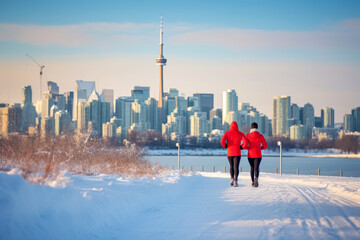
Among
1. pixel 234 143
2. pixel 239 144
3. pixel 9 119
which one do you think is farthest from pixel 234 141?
pixel 9 119

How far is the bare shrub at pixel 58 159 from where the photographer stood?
9125mm

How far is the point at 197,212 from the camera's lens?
27.3 ft

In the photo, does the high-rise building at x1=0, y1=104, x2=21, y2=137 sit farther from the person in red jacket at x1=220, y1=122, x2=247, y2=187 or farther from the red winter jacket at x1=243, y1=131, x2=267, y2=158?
the red winter jacket at x1=243, y1=131, x2=267, y2=158

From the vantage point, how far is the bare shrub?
9.12 metres

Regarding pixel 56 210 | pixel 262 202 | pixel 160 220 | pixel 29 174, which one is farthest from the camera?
pixel 262 202

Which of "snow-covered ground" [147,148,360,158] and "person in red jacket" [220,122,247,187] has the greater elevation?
"person in red jacket" [220,122,247,187]

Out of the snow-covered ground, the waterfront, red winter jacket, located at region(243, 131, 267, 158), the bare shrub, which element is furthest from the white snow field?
the snow-covered ground

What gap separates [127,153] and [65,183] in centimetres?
2873

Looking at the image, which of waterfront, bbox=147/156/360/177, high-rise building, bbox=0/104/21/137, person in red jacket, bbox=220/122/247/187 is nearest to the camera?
person in red jacket, bbox=220/122/247/187

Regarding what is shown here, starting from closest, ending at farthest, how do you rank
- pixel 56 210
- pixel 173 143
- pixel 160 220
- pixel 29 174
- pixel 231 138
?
1. pixel 56 210
2. pixel 160 220
3. pixel 29 174
4. pixel 231 138
5. pixel 173 143

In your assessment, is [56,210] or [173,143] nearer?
[56,210]

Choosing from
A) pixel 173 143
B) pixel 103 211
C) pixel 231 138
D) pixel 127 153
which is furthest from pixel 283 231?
pixel 173 143

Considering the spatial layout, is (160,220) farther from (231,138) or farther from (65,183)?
(231,138)

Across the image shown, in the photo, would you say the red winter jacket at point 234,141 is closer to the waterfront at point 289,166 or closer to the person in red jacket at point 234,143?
the person in red jacket at point 234,143
